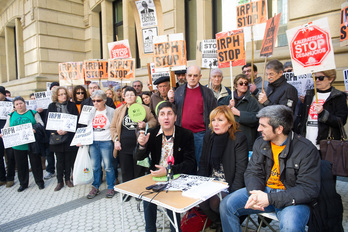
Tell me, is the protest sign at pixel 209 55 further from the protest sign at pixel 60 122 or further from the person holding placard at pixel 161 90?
the protest sign at pixel 60 122

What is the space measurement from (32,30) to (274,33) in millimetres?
13093

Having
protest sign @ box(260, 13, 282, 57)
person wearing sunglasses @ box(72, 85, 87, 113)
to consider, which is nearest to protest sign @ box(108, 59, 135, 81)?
person wearing sunglasses @ box(72, 85, 87, 113)

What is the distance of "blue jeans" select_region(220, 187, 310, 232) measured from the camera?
210 cm

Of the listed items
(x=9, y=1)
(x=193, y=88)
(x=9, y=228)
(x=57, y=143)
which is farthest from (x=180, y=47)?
(x=9, y=1)

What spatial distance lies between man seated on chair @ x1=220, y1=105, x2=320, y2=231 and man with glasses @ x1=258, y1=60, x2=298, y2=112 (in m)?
1.20

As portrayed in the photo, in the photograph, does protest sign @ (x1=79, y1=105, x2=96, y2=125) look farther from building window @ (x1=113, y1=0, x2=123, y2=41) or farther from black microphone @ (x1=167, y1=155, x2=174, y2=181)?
building window @ (x1=113, y1=0, x2=123, y2=41)

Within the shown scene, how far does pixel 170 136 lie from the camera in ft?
10.2

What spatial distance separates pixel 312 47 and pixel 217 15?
550cm

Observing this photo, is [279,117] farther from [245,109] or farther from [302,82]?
[302,82]

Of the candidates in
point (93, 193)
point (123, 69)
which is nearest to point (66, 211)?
point (93, 193)

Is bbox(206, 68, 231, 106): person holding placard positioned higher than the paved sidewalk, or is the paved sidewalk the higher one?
bbox(206, 68, 231, 106): person holding placard

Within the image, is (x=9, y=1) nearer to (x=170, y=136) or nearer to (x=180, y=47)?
(x=180, y=47)

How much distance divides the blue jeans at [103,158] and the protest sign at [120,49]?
300 cm

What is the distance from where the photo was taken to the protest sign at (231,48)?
4.15m
